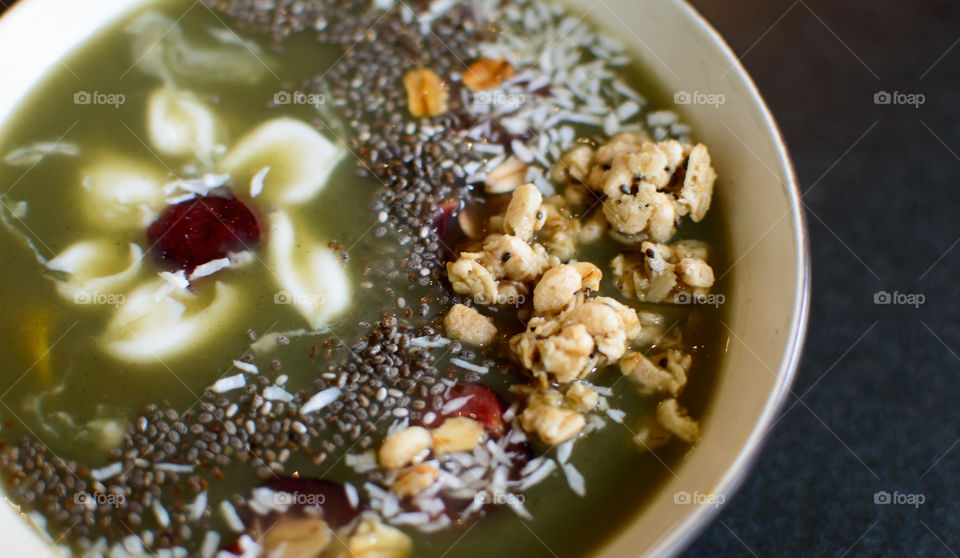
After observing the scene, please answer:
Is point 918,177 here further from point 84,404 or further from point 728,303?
A: point 84,404

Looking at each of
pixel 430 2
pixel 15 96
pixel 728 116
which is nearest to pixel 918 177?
pixel 728 116

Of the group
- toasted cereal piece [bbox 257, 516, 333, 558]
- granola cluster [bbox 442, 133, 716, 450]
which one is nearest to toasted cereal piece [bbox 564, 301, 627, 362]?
granola cluster [bbox 442, 133, 716, 450]

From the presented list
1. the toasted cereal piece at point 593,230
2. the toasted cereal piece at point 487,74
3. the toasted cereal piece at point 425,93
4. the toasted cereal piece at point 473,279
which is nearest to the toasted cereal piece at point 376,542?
the toasted cereal piece at point 473,279

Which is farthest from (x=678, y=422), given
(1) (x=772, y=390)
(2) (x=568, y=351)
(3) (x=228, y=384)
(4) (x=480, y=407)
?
(3) (x=228, y=384)

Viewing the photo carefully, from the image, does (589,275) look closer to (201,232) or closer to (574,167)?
(574,167)

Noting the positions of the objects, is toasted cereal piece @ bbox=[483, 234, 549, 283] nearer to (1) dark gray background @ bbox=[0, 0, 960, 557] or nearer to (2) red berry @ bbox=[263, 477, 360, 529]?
(2) red berry @ bbox=[263, 477, 360, 529]

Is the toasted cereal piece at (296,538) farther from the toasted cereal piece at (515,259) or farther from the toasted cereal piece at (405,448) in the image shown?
the toasted cereal piece at (515,259)
